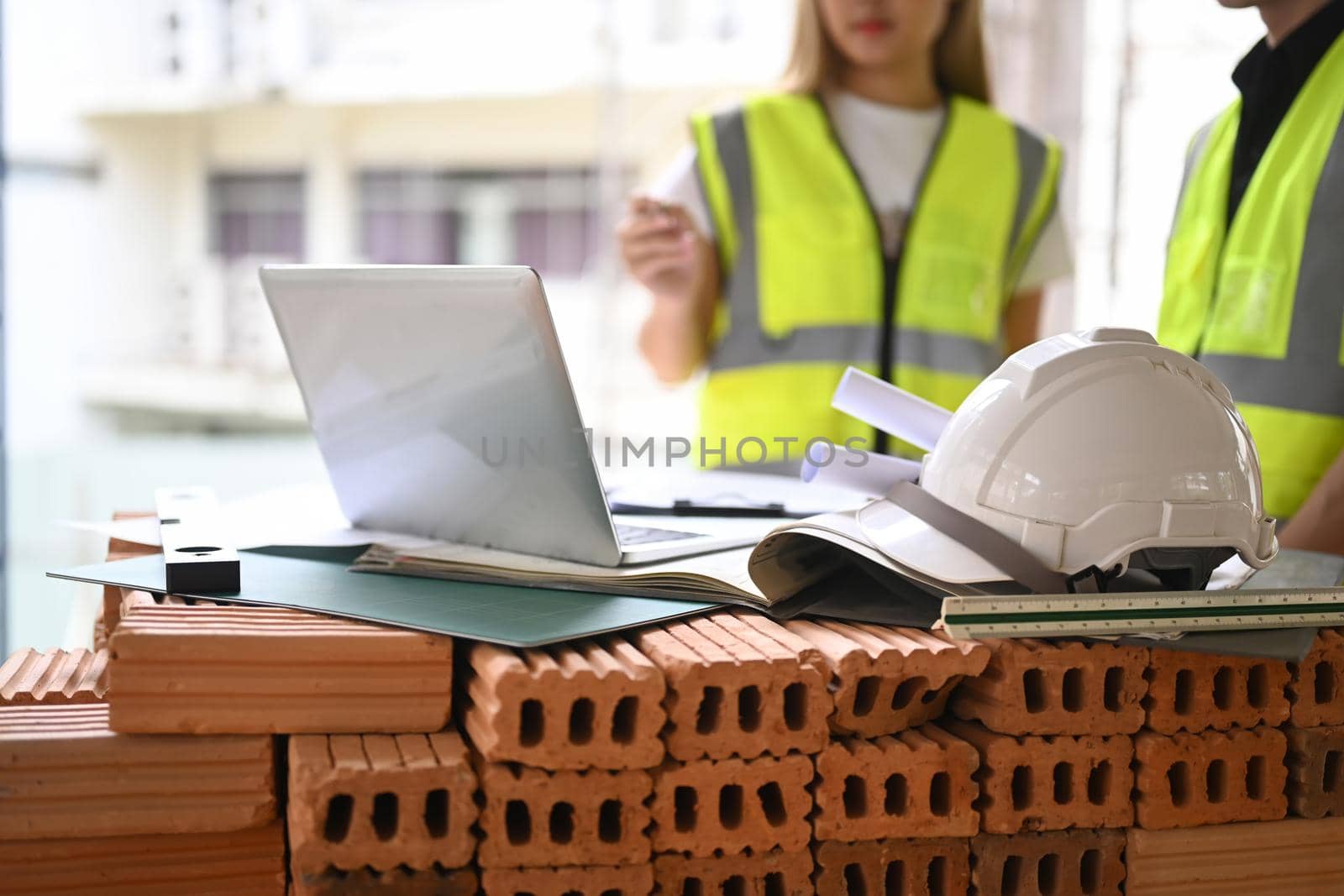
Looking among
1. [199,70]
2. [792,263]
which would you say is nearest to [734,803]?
[792,263]

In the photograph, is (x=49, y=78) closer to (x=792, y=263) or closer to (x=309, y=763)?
(x=792, y=263)

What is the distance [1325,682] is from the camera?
4.29 feet

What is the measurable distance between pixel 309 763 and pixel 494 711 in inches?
6.7

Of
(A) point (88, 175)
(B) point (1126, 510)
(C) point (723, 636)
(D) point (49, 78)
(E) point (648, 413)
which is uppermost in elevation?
(D) point (49, 78)

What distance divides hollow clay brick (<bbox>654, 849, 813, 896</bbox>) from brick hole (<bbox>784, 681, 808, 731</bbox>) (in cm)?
12

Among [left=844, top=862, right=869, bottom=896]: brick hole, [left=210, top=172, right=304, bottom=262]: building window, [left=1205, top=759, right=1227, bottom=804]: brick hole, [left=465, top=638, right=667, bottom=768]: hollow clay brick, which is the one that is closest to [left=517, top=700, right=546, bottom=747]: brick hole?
[left=465, top=638, right=667, bottom=768]: hollow clay brick

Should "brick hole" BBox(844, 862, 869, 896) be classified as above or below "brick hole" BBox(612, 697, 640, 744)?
below

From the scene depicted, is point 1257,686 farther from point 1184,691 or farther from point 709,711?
point 709,711

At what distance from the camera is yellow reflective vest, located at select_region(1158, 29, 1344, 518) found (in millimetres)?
1834

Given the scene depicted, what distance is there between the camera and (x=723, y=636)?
1.26 m

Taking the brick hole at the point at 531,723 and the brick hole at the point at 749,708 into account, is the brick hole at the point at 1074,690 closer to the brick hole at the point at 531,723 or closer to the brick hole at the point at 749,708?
the brick hole at the point at 749,708

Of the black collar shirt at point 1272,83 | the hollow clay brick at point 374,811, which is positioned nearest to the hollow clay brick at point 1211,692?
the hollow clay brick at point 374,811

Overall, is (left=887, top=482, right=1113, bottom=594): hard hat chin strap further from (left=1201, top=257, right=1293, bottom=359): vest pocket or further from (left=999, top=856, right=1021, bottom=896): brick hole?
(left=1201, top=257, right=1293, bottom=359): vest pocket

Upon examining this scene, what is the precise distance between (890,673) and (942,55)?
6.55ft
